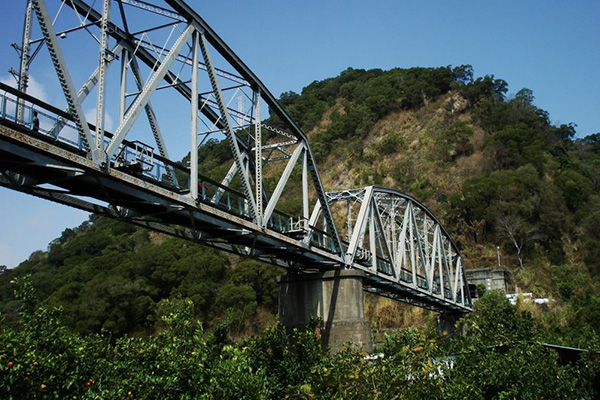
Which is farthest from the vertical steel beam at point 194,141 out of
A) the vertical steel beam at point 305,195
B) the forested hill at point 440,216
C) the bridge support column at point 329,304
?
the forested hill at point 440,216

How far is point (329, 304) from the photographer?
101 feet

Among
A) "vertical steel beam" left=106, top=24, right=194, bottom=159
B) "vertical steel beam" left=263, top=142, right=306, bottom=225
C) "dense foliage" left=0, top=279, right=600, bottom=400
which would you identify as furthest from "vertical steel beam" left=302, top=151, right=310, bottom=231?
"dense foliage" left=0, top=279, right=600, bottom=400

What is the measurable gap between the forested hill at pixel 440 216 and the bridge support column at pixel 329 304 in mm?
12738

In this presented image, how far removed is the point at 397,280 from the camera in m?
38.9

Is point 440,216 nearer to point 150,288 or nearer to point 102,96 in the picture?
point 150,288

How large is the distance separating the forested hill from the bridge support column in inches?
501

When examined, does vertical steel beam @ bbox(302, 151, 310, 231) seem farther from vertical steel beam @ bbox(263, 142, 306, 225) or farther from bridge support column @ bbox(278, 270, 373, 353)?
bridge support column @ bbox(278, 270, 373, 353)

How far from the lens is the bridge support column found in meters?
29.9

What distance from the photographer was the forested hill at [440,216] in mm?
62938

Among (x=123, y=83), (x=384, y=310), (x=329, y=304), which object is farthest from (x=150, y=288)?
(x=123, y=83)

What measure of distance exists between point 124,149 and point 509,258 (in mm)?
58331

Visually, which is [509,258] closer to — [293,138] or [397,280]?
[397,280]

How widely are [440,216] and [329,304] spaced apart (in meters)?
46.7

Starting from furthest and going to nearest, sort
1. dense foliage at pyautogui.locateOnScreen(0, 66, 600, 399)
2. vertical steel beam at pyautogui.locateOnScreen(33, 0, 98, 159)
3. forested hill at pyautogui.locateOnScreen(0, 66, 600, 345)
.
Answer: forested hill at pyautogui.locateOnScreen(0, 66, 600, 345) → vertical steel beam at pyautogui.locateOnScreen(33, 0, 98, 159) → dense foliage at pyautogui.locateOnScreen(0, 66, 600, 399)
